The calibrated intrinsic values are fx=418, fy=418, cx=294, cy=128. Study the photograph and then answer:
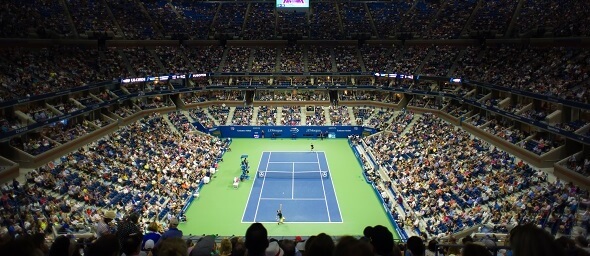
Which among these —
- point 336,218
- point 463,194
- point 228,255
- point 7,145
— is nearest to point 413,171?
point 463,194

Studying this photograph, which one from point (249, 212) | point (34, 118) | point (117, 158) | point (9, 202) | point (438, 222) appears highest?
point (34, 118)

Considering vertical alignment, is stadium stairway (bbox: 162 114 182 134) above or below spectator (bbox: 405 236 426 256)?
above

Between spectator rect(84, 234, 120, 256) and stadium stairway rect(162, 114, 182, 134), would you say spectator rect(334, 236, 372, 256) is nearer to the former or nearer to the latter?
spectator rect(84, 234, 120, 256)

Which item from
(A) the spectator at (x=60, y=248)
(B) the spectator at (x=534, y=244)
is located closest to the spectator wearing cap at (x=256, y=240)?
(A) the spectator at (x=60, y=248)

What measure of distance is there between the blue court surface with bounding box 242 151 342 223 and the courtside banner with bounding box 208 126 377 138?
692 cm

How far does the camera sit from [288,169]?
35594 millimetres

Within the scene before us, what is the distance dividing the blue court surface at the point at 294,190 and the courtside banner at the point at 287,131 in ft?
22.7

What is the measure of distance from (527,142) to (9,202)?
3157 centimetres

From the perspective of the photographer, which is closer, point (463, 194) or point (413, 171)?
point (463, 194)

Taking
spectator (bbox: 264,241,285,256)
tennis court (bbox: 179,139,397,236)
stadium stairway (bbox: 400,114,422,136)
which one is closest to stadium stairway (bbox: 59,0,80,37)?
tennis court (bbox: 179,139,397,236)

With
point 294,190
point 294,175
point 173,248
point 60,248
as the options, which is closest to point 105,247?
point 173,248

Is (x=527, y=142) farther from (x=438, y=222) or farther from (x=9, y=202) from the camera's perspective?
(x=9, y=202)

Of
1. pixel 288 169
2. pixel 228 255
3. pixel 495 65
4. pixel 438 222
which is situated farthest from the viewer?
pixel 495 65

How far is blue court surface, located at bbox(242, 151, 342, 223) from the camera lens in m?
25.8
